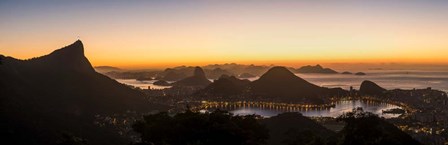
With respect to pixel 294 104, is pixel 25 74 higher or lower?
higher

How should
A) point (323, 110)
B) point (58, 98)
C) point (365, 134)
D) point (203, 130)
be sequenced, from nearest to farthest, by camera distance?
point (365, 134), point (203, 130), point (58, 98), point (323, 110)

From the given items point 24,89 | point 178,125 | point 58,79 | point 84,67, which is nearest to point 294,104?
point 84,67

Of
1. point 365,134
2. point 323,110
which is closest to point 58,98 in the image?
point 365,134

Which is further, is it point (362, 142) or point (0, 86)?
point (0, 86)

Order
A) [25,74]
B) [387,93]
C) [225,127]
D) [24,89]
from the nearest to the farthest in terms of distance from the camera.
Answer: [225,127] → [24,89] → [25,74] → [387,93]

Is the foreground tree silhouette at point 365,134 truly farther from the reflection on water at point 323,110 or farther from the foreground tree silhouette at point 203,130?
the reflection on water at point 323,110

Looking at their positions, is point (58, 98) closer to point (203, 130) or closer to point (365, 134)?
point (203, 130)

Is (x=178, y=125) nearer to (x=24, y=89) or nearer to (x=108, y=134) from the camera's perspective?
(x=108, y=134)
